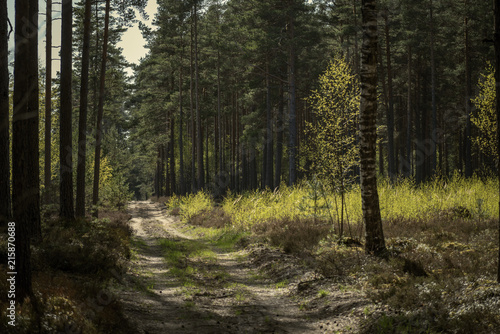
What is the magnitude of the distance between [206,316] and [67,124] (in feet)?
30.5

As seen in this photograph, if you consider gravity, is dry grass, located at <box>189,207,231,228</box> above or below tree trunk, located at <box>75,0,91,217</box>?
below

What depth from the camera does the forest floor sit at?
6629mm

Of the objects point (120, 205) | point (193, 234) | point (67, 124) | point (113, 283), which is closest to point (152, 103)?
point (120, 205)

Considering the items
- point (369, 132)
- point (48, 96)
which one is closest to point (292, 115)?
point (48, 96)

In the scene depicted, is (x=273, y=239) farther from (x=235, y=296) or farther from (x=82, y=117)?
(x=82, y=117)

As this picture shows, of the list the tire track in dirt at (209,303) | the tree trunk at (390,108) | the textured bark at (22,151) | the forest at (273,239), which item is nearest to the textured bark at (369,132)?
the forest at (273,239)

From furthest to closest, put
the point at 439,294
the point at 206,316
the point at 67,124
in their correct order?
the point at 67,124
the point at 206,316
the point at 439,294

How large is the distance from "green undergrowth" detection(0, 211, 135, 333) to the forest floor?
47cm

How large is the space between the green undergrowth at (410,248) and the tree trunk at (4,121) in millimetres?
7830

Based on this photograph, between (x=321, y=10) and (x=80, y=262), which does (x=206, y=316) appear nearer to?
(x=80, y=262)

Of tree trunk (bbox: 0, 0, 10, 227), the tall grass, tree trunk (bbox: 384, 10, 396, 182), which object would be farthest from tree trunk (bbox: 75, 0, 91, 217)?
tree trunk (bbox: 384, 10, 396, 182)

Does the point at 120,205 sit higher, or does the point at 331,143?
the point at 331,143

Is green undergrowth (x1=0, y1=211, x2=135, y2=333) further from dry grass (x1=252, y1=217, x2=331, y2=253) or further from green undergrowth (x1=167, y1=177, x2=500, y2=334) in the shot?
dry grass (x1=252, y1=217, x2=331, y2=253)

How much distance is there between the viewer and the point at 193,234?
19922mm
